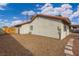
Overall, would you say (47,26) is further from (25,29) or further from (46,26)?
(25,29)

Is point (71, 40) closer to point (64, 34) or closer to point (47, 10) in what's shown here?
point (64, 34)

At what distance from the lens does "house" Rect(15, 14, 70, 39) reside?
90.5 inches

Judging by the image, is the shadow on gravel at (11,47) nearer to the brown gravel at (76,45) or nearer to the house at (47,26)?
the house at (47,26)

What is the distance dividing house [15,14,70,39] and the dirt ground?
67 mm

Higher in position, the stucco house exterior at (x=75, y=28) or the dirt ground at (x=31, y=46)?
the stucco house exterior at (x=75, y=28)

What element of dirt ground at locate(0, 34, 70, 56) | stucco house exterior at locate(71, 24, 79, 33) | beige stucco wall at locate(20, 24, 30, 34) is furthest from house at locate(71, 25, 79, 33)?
beige stucco wall at locate(20, 24, 30, 34)

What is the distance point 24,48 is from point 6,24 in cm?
40

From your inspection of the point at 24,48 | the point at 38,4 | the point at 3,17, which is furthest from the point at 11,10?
the point at 24,48

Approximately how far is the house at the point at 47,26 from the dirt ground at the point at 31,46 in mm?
67

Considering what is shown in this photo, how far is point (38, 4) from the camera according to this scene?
2314 millimetres

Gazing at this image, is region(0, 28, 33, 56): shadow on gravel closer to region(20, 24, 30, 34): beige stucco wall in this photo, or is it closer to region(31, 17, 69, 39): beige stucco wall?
region(20, 24, 30, 34): beige stucco wall

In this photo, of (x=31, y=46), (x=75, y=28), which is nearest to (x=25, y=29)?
(x=31, y=46)

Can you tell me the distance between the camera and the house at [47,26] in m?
2.30

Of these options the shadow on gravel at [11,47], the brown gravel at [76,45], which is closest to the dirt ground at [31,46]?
the shadow on gravel at [11,47]
